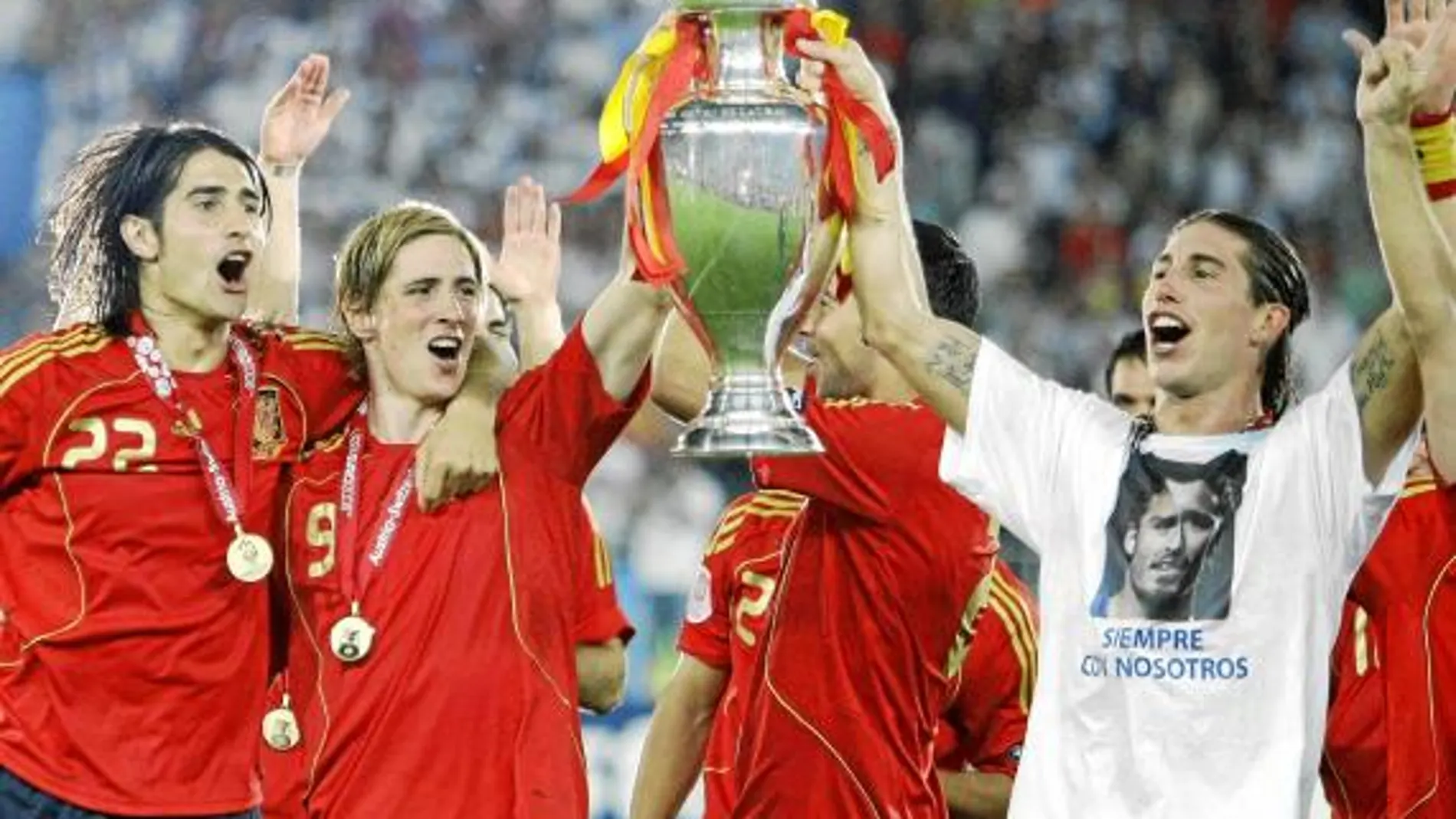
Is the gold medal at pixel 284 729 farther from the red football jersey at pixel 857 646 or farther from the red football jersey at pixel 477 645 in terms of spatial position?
the red football jersey at pixel 857 646

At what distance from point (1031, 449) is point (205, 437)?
138cm

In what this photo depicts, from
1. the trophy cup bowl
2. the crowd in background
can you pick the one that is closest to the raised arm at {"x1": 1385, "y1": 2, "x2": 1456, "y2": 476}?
the trophy cup bowl

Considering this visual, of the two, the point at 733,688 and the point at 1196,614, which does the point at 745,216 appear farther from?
the point at 733,688

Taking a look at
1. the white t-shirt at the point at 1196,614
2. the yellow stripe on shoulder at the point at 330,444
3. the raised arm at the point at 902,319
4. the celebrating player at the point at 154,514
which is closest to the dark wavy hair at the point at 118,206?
the celebrating player at the point at 154,514

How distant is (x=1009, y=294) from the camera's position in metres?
9.36

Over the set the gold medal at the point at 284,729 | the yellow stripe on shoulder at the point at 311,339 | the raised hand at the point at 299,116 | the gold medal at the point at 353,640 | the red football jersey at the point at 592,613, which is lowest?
the gold medal at the point at 284,729

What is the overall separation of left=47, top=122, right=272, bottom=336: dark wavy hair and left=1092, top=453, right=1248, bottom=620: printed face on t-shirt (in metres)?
1.64

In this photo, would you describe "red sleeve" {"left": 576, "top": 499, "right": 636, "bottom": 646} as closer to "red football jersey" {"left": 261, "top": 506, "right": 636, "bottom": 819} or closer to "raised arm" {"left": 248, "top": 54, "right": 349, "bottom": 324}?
"red football jersey" {"left": 261, "top": 506, "right": 636, "bottom": 819}

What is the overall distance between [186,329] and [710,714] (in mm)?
1436

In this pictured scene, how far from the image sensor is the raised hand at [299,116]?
520 cm

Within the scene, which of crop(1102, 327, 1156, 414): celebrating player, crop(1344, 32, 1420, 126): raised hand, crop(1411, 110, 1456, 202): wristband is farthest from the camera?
crop(1102, 327, 1156, 414): celebrating player

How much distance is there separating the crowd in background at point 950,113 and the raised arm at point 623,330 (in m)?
4.58

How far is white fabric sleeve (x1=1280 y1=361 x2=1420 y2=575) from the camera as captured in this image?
384 centimetres

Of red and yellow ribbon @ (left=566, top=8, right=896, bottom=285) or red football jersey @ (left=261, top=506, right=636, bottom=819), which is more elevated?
red and yellow ribbon @ (left=566, top=8, right=896, bottom=285)
